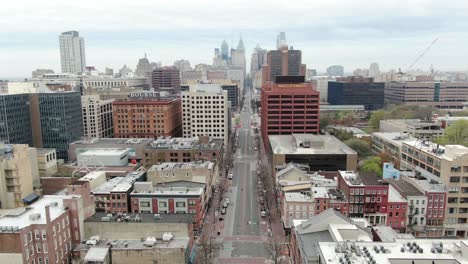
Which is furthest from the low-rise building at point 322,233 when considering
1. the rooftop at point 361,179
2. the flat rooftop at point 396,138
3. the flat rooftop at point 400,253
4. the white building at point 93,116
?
the white building at point 93,116

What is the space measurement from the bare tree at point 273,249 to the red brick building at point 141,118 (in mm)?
96051

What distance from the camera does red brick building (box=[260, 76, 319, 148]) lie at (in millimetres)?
151250

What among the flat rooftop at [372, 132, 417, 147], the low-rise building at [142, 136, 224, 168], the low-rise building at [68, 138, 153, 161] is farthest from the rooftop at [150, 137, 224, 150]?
the flat rooftop at [372, 132, 417, 147]

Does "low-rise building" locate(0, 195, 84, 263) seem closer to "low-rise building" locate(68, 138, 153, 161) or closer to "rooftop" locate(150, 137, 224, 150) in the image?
"rooftop" locate(150, 137, 224, 150)

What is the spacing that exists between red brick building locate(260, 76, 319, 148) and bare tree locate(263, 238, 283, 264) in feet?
258

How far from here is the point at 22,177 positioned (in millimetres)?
81875

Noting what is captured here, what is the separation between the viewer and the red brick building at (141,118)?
6403 inches

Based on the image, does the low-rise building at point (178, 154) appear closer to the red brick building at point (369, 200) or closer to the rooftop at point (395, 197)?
the red brick building at point (369, 200)

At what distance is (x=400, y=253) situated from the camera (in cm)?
4628

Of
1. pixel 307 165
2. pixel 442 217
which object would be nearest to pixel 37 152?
pixel 307 165

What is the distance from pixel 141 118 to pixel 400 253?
134 m

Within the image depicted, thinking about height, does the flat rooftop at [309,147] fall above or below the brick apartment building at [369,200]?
above

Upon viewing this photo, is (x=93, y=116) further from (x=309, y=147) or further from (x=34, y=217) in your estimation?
(x=34, y=217)

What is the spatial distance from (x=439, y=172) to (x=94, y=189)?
80.2 meters
